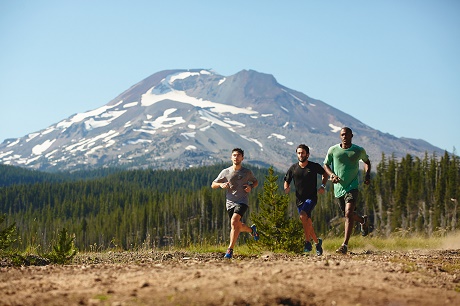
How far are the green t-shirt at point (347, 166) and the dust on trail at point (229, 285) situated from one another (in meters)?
4.41

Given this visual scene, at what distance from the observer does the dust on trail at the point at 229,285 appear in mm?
7125

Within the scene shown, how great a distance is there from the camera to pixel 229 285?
7.68 m

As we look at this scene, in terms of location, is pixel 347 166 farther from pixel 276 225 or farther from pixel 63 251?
pixel 63 251

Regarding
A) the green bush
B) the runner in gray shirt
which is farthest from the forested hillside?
the green bush

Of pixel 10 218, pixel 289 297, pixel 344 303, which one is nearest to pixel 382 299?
pixel 344 303

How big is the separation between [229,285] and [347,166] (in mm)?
7403

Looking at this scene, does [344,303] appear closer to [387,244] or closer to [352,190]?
[352,190]

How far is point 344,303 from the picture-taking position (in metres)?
7.25

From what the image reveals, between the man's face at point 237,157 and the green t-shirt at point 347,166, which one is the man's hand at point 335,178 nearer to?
the green t-shirt at point 347,166

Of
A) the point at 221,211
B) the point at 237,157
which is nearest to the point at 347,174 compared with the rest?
the point at 237,157

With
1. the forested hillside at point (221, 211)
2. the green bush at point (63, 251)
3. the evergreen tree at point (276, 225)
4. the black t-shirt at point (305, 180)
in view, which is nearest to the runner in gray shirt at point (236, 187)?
the black t-shirt at point (305, 180)

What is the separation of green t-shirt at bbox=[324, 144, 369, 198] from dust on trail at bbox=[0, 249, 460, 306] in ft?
14.5

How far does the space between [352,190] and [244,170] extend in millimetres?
2726

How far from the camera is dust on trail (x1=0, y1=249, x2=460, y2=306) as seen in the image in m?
7.12
